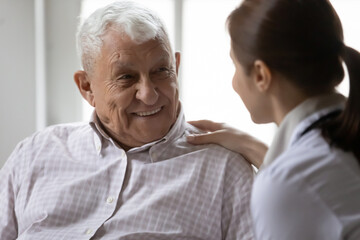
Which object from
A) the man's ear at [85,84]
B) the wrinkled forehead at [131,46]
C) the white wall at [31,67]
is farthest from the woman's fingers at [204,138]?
the white wall at [31,67]

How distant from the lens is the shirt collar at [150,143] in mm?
1786

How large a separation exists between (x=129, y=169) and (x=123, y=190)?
0.08 metres

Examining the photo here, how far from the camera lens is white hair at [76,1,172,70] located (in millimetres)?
1728

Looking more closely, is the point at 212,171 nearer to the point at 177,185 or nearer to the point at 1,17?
the point at 177,185

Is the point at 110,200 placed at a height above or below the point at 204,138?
below

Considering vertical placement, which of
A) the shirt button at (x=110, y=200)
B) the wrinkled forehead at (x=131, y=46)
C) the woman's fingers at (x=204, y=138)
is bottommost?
the shirt button at (x=110, y=200)

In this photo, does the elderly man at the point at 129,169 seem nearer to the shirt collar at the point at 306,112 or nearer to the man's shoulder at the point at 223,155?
the man's shoulder at the point at 223,155

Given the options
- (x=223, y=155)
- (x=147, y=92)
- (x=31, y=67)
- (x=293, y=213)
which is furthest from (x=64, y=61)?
(x=293, y=213)

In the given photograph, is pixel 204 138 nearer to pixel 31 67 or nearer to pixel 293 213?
pixel 293 213

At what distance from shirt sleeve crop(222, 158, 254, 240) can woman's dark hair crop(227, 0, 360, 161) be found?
57 centimetres

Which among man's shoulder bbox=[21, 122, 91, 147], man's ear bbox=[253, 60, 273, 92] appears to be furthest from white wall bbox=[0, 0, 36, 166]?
man's ear bbox=[253, 60, 273, 92]

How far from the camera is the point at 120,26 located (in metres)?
1.74

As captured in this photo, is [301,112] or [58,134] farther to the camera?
[58,134]

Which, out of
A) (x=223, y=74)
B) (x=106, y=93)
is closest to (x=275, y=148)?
(x=106, y=93)
